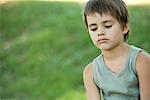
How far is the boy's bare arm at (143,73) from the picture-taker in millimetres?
3400

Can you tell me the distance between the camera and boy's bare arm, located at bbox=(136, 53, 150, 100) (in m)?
3.40

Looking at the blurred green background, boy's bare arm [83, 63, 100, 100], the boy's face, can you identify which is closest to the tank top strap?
the boy's face

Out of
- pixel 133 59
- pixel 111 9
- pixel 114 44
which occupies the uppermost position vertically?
pixel 111 9

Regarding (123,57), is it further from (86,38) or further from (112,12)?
(86,38)

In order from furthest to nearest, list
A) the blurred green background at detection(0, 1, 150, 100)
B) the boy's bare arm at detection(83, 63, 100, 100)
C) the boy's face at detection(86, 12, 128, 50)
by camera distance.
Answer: the blurred green background at detection(0, 1, 150, 100) < the boy's bare arm at detection(83, 63, 100, 100) < the boy's face at detection(86, 12, 128, 50)

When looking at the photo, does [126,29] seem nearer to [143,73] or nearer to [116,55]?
[116,55]

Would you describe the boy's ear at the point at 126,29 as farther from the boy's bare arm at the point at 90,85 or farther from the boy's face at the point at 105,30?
the boy's bare arm at the point at 90,85

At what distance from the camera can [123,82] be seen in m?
3.42

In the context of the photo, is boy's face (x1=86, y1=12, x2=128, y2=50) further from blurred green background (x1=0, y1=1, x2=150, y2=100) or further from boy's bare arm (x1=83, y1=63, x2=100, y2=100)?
blurred green background (x1=0, y1=1, x2=150, y2=100)

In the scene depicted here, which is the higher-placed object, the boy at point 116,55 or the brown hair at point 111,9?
the brown hair at point 111,9

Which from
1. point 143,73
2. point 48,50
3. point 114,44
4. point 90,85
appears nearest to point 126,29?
point 114,44

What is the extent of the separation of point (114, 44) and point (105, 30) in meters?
A: 0.11

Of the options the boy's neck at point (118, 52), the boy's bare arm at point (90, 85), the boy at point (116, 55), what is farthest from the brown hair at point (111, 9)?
the boy's bare arm at point (90, 85)

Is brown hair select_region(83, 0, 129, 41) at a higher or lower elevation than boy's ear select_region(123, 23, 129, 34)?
higher
